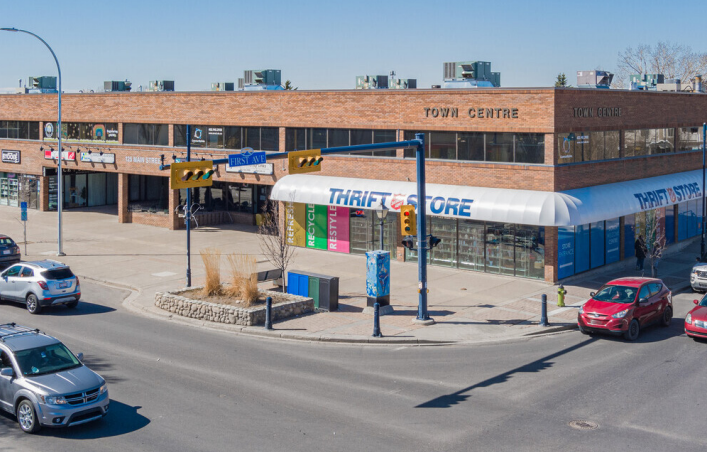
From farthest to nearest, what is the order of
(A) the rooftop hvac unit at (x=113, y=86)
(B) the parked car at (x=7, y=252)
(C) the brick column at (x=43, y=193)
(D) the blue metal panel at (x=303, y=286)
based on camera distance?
(C) the brick column at (x=43, y=193), (A) the rooftop hvac unit at (x=113, y=86), (B) the parked car at (x=7, y=252), (D) the blue metal panel at (x=303, y=286)

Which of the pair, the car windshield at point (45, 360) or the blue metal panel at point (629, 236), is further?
the blue metal panel at point (629, 236)

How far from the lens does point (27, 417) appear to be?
46.4 ft

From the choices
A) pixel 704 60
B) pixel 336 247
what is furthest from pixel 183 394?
pixel 704 60

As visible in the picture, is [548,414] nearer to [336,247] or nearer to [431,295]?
[431,295]

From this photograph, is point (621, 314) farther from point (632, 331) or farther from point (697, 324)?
point (697, 324)

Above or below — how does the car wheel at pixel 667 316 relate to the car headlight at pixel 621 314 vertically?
below

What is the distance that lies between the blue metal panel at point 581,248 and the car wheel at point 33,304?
2010 cm

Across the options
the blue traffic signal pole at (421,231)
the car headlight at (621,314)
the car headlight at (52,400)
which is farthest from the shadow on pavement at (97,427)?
the car headlight at (621,314)

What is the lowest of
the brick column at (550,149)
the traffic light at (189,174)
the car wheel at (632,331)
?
the car wheel at (632,331)

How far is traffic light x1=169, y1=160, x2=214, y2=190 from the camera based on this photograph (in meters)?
21.9

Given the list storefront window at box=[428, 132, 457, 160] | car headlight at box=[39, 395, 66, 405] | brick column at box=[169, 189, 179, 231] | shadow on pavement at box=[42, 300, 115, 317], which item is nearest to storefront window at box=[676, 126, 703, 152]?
storefront window at box=[428, 132, 457, 160]

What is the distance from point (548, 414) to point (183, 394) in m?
7.60

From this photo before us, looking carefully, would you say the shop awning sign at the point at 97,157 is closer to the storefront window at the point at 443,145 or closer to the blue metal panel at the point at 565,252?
the storefront window at the point at 443,145

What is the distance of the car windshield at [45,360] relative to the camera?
14570 mm
